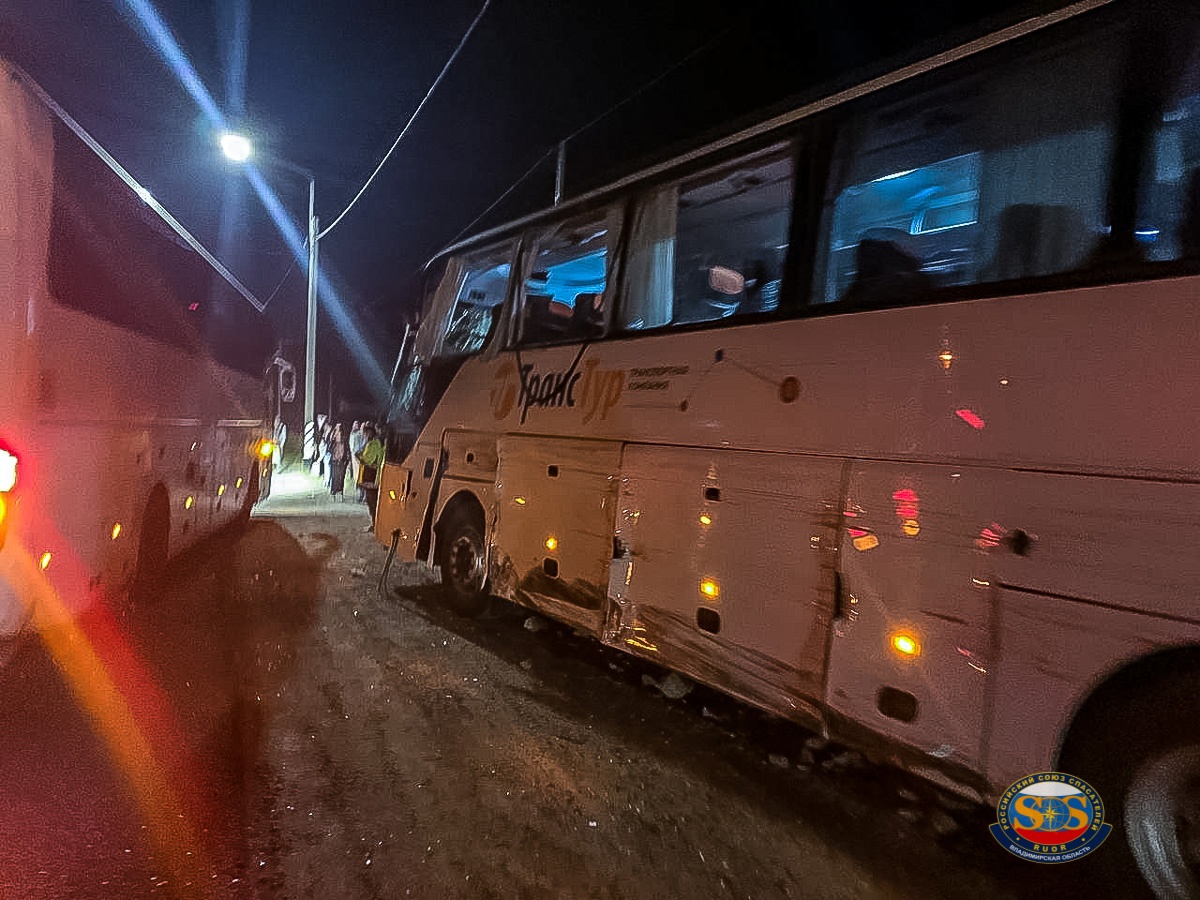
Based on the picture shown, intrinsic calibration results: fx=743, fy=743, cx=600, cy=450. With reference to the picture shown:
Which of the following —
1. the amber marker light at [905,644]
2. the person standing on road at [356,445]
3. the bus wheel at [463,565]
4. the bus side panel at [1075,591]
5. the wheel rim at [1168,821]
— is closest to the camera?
the bus side panel at [1075,591]

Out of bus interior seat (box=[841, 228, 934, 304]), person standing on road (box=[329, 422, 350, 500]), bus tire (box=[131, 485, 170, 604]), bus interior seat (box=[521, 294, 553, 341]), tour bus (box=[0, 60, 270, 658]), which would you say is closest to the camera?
bus interior seat (box=[841, 228, 934, 304])

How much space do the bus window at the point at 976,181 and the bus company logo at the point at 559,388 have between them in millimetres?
1680

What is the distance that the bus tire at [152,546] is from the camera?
6.10m

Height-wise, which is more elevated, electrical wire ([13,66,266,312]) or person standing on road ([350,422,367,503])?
electrical wire ([13,66,266,312])

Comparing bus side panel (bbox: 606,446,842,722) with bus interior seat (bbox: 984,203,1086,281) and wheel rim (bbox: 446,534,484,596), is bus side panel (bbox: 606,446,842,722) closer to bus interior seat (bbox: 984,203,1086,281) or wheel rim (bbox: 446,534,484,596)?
bus interior seat (bbox: 984,203,1086,281)

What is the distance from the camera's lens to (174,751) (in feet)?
13.1

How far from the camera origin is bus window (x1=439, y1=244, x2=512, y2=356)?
666 centimetres

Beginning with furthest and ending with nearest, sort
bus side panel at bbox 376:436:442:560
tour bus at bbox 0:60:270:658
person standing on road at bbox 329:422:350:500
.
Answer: person standing on road at bbox 329:422:350:500 → bus side panel at bbox 376:436:442:560 → tour bus at bbox 0:60:270:658

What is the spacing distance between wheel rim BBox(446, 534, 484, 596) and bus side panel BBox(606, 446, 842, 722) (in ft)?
6.51

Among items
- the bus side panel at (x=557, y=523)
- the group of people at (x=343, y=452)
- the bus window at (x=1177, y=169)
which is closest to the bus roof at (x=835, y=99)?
the bus window at (x=1177, y=169)

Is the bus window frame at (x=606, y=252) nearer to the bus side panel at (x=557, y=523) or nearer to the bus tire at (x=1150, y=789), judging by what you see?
the bus side panel at (x=557, y=523)

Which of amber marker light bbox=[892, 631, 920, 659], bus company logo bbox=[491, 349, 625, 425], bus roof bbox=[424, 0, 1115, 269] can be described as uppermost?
bus roof bbox=[424, 0, 1115, 269]

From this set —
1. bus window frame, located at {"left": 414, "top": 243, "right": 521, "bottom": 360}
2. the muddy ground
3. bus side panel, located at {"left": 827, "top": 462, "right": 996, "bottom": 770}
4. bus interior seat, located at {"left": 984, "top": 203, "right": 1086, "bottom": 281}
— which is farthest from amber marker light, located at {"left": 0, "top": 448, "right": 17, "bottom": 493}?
bus interior seat, located at {"left": 984, "top": 203, "right": 1086, "bottom": 281}

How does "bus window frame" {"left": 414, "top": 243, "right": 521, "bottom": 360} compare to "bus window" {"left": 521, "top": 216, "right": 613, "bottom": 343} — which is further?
"bus window frame" {"left": 414, "top": 243, "right": 521, "bottom": 360}
